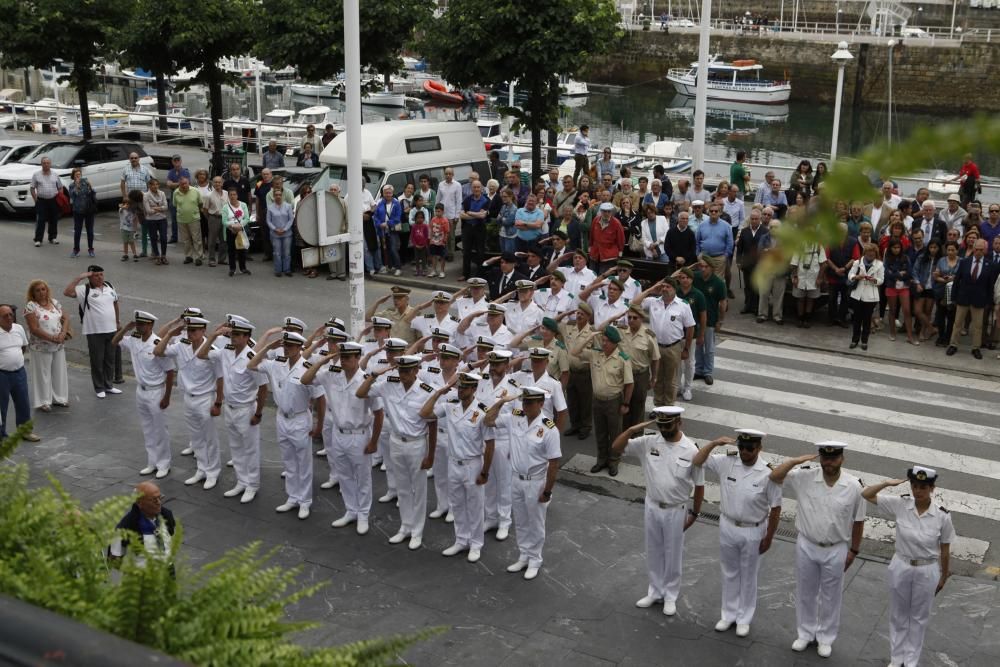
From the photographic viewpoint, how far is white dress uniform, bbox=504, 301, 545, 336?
13.6 metres

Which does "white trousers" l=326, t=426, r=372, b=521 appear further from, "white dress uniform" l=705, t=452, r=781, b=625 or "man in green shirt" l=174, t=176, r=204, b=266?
"man in green shirt" l=174, t=176, r=204, b=266

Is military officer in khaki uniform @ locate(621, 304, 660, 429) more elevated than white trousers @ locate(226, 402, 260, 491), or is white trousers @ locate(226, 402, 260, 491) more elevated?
military officer in khaki uniform @ locate(621, 304, 660, 429)

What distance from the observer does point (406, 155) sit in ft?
68.6

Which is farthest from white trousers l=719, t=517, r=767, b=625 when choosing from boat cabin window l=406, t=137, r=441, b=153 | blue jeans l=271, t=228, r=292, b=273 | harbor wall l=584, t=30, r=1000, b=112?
harbor wall l=584, t=30, r=1000, b=112

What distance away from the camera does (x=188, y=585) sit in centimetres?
373

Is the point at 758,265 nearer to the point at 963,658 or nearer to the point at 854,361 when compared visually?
the point at 963,658

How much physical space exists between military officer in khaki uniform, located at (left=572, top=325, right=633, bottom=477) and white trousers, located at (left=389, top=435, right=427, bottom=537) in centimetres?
224

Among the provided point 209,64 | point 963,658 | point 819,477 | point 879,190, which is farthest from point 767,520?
point 209,64

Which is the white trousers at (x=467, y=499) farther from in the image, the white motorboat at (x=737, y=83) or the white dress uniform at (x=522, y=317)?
the white motorboat at (x=737, y=83)

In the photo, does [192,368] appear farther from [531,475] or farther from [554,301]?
[554,301]

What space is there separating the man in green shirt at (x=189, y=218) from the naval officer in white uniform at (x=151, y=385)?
878 cm

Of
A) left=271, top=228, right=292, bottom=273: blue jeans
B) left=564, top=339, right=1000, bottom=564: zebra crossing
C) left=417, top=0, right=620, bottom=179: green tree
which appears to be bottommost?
left=564, top=339, right=1000, bottom=564: zebra crossing

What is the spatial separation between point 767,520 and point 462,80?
14.8m

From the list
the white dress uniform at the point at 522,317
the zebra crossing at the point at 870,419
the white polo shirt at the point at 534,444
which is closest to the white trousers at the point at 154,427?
the white dress uniform at the point at 522,317
